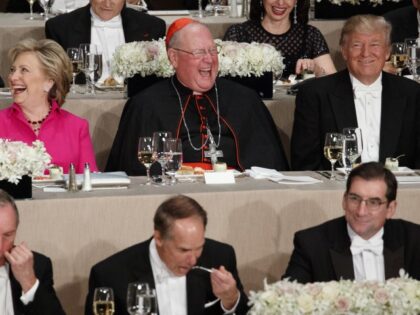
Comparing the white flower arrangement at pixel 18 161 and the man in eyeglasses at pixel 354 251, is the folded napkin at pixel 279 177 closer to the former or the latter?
the man in eyeglasses at pixel 354 251

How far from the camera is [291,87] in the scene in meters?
8.04

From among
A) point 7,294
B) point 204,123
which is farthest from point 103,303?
point 204,123

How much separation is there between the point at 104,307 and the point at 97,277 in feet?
1.96

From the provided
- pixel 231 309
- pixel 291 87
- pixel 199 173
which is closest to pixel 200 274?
pixel 231 309

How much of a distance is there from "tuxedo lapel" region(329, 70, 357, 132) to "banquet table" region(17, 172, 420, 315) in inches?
37.3

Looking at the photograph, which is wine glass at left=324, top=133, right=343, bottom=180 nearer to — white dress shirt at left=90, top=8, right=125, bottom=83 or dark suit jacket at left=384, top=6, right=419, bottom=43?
white dress shirt at left=90, top=8, right=125, bottom=83

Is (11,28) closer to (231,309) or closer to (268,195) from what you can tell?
(268,195)

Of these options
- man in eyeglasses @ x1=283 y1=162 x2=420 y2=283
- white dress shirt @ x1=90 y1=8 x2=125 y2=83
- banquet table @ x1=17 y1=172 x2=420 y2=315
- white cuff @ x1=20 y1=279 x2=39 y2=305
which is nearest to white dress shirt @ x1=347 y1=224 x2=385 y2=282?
man in eyeglasses @ x1=283 y1=162 x2=420 y2=283

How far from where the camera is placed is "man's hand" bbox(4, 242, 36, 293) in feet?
17.0

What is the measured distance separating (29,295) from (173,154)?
1.11m

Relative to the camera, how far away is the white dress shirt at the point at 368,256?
5.55 meters

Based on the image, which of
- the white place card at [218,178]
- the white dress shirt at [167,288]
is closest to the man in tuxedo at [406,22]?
the white place card at [218,178]

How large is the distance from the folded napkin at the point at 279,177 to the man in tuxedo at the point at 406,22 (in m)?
2.62

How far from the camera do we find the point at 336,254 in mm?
5551
